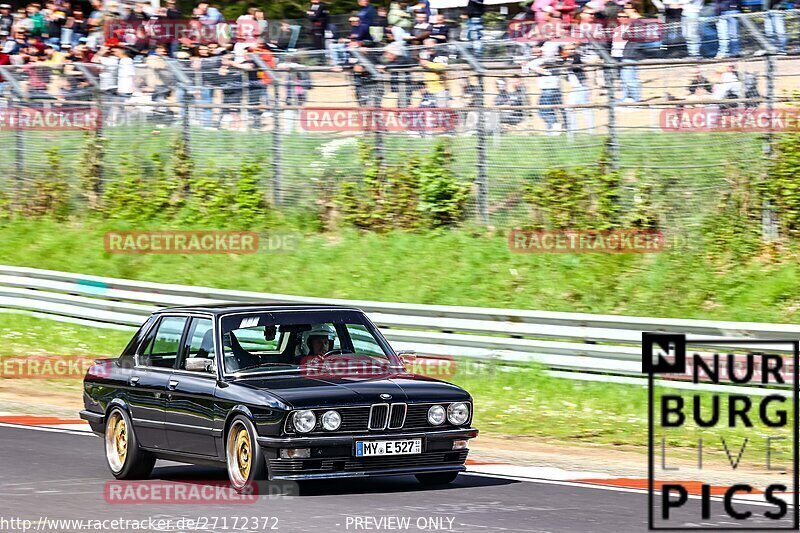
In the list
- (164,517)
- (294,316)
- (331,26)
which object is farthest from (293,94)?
(164,517)

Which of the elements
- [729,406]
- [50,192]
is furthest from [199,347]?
[50,192]

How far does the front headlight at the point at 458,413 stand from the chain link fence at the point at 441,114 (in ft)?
31.2

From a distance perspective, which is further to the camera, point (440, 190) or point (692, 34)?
point (440, 190)

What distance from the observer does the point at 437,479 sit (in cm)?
940

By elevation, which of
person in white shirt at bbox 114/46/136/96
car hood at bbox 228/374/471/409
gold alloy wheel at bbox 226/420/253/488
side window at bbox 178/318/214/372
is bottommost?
gold alloy wheel at bbox 226/420/253/488

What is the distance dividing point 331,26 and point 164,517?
1551 centimetres

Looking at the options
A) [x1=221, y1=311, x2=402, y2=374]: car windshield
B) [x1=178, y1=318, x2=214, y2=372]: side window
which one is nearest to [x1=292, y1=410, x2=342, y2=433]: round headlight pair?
[x1=221, y1=311, x2=402, y2=374]: car windshield

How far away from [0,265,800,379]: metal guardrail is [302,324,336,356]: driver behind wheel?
522 centimetres

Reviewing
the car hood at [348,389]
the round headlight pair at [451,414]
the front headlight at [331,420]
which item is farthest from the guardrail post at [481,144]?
the front headlight at [331,420]

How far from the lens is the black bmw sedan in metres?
8.57

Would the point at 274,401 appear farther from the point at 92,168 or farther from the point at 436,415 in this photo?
the point at 92,168

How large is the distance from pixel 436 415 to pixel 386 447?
0.49m

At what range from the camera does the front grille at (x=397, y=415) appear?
8.75m

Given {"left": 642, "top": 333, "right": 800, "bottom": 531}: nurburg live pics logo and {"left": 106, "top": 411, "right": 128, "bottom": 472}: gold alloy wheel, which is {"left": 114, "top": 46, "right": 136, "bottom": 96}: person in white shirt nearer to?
{"left": 642, "top": 333, "right": 800, "bottom": 531}: nurburg live pics logo
